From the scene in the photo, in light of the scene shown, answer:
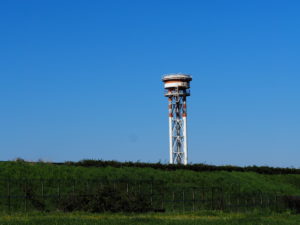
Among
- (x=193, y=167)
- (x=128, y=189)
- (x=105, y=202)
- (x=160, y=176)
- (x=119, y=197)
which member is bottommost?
(x=105, y=202)

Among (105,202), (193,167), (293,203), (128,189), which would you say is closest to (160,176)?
(193,167)

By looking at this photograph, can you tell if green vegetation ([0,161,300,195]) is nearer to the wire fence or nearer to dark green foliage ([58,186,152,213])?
the wire fence

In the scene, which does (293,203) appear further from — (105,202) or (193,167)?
(193,167)

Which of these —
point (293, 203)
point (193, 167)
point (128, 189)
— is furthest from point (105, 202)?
point (193, 167)

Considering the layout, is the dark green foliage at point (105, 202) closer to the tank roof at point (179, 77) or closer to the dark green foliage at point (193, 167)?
the dark green foliage at point (193, 167)

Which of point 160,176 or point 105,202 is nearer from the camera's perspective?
point 105,202

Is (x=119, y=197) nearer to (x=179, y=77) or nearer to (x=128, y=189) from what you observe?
(x=128, y=189)

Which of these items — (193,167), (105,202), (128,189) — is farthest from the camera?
(193,167)

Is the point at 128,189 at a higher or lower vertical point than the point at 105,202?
higher

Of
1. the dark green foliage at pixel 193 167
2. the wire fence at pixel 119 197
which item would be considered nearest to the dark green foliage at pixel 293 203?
the wire fence at pixel 119 197

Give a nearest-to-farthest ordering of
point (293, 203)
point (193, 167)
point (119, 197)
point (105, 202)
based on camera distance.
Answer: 1. point (105, 202)
2. point (119, 197)
3. point (293, 203)
4. point (193, 167)

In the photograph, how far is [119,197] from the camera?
3909 cm

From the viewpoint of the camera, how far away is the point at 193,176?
63312 mm

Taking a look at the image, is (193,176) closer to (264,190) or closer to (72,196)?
(264,190)
